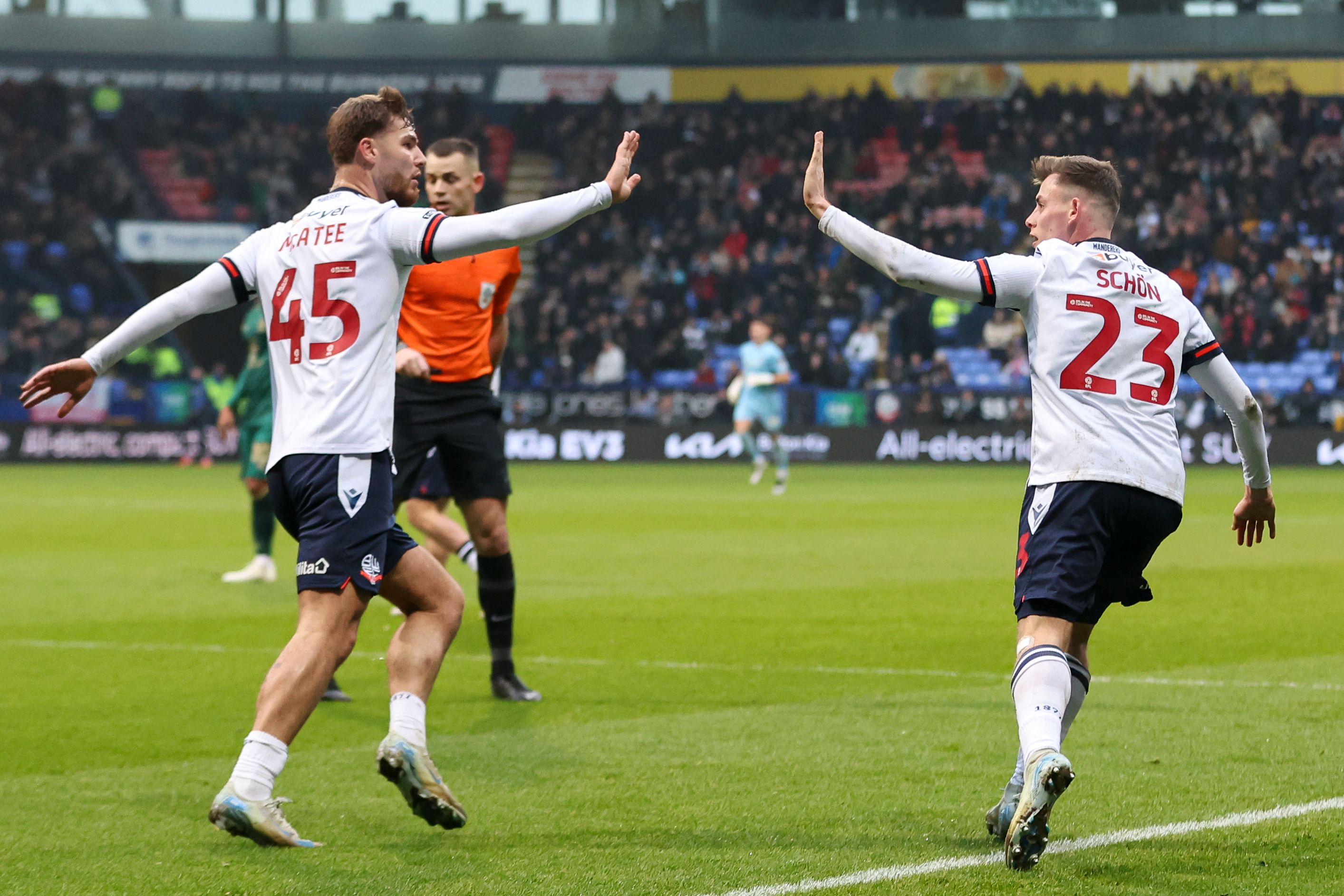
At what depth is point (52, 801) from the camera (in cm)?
544

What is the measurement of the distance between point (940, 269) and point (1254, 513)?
151 centimetres

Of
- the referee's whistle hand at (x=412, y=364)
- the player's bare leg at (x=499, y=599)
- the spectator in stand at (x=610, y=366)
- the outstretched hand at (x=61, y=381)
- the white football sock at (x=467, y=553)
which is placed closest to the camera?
the outstretched hand at (x=61, y=381)

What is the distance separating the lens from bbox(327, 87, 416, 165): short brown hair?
4.99 meters

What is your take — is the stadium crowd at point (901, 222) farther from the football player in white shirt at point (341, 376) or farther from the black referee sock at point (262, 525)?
the football player in white shirt at point (341, 376)

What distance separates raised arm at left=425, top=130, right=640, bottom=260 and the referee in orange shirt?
2584 mm

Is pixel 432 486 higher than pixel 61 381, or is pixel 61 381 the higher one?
pixel 61 381

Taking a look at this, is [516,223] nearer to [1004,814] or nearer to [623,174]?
[623,174]

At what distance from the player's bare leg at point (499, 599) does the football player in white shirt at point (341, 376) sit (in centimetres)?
239

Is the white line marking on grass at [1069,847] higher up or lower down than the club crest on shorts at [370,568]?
lower down

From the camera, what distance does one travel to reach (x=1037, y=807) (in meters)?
4.20

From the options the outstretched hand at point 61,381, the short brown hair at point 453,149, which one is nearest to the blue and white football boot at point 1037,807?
the outstretched hand at point 61,381

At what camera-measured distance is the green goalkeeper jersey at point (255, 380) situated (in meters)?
10.9

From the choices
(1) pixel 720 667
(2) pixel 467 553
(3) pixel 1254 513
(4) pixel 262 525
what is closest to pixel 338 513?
(3) pixel 1254 513

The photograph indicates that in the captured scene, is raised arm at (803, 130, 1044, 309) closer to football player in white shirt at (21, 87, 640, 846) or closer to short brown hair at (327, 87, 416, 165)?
football player in white shirt at (21, 87, 640, 846)
